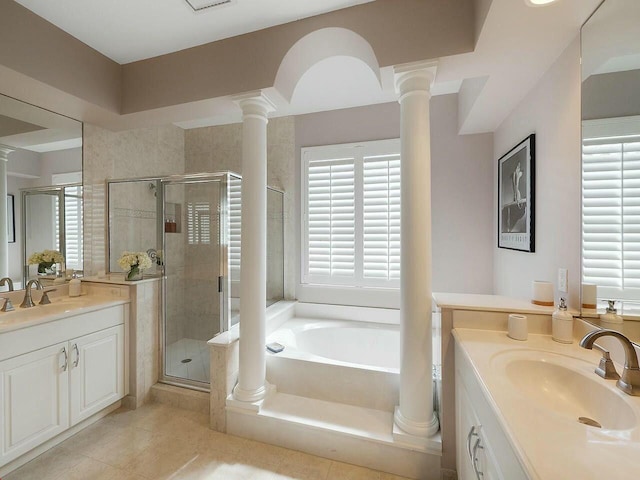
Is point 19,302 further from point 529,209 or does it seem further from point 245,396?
point 529,209

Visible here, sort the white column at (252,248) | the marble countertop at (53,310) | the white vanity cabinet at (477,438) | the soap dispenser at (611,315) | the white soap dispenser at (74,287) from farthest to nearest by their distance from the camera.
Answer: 1. the white soap dispenser at (74,287)
2. the white column at (252,248)
3. the marble countertop at (53,310)
4. the soap dispenser at (611,315)
5. the white vanity cabinet at (477,438)

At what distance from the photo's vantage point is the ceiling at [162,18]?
1.63 meters

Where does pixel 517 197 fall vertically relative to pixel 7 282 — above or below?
above

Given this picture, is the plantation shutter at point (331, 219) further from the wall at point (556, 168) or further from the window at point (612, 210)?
the window at point (612, 210)

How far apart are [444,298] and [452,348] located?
29 cm

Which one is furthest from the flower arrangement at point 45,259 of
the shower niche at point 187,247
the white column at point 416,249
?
the white column at point 416,249

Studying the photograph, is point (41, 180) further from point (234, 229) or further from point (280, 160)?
point (280, 160)

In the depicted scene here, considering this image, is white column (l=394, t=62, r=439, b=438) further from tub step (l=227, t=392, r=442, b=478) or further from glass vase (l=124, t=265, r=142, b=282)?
glass vase (l=124, t=265, r=142, b=282)

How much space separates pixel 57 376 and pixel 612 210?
3131 millimetres

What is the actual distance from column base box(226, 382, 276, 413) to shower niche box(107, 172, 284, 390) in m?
0.55

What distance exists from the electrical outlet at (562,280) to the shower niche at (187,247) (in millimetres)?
2166

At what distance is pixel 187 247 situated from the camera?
2.76 metres

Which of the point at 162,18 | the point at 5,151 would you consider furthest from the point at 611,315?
the point at 5,151

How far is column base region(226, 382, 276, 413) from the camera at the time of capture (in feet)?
6.18
